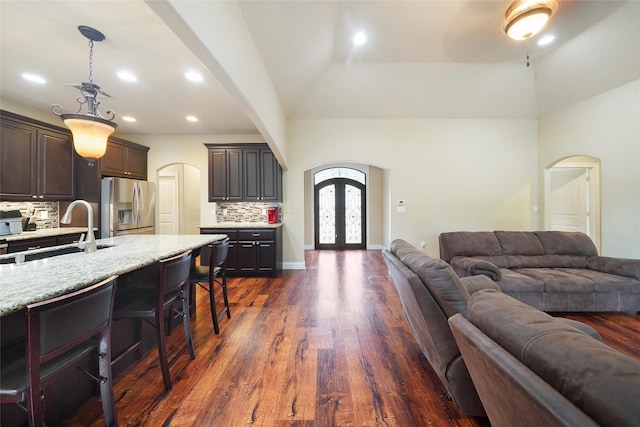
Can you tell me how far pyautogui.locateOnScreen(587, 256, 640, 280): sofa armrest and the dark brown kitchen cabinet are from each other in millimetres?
5304

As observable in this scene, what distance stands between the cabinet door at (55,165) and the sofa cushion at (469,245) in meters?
5.87

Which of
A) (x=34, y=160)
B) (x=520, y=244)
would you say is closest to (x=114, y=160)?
(x=34, y=160)

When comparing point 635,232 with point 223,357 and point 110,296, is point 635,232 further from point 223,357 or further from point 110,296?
point 110,296

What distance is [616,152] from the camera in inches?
A: 141

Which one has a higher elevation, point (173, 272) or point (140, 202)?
point (140, 202)

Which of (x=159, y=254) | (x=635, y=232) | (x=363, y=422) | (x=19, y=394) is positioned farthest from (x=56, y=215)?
(x=635, y=232)

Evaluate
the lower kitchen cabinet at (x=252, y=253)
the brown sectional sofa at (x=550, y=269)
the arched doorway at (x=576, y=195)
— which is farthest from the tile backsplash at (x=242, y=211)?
the arched doorway at (x=576, y=195)

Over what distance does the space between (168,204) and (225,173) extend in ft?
9.47

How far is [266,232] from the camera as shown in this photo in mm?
4504

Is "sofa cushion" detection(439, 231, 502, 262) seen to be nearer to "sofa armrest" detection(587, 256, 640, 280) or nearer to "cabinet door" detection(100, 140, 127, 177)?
"sofa armrest" detection(587, 256, 640, 280)

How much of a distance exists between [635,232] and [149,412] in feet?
18.6

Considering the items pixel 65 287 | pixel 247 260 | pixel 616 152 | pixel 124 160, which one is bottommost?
pixel 247 260

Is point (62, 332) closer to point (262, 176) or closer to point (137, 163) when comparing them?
point (262, 176)

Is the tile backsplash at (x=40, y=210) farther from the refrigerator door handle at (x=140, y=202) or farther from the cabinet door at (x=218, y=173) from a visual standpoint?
the cabinet door at (x=218, y=173)
